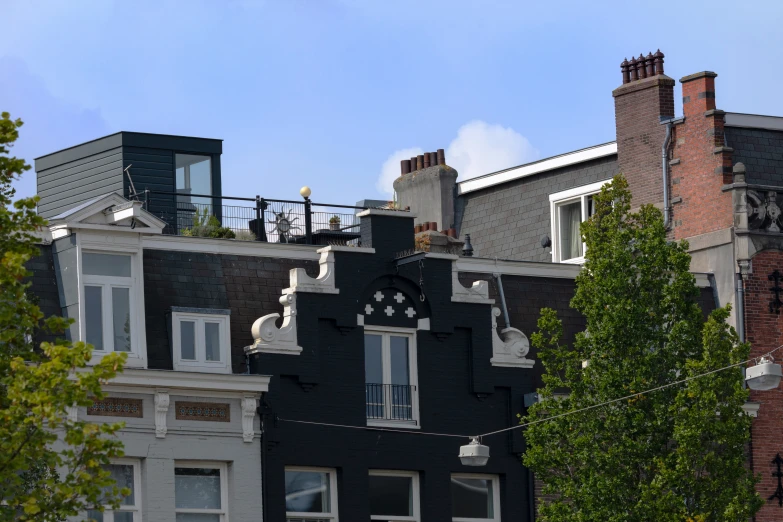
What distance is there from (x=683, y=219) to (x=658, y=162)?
196 centimetres

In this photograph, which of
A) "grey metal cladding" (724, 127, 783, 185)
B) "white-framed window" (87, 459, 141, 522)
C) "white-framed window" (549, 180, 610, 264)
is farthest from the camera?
"white-framed window" (549, 180, 610, 264)

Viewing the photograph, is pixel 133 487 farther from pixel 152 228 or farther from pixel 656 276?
pixel 656 276

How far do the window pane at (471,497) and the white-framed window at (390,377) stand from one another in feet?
5.44

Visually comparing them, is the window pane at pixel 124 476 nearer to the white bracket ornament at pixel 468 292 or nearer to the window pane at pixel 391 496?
the window pane at pixel 391 496

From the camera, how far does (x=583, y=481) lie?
36.2 m

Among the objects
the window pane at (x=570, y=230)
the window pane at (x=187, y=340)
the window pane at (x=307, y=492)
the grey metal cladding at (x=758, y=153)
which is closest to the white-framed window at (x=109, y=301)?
the window pane at (x=187, y=340)

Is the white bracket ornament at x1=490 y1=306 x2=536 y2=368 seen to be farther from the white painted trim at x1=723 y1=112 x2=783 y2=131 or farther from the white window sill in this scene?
the white painted trim at x1=723 y1=112 x2=783 y2=131

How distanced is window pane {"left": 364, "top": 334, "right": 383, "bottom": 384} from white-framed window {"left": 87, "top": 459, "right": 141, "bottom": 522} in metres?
5.31

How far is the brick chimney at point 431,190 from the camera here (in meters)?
52.3

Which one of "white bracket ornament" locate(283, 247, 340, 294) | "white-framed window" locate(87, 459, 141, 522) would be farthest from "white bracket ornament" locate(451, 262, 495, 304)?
"white-framed window" locate(87, 459, 141, 522)

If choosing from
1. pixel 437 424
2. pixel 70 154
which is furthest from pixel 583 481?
pixel 70 154

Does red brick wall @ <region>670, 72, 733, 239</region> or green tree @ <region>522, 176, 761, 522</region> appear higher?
red brick wall @ <region>670, 72, 733, 239</region>

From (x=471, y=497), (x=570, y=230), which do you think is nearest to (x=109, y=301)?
(x=471, y=497)

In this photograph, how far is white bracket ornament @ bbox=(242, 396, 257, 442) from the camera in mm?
36281
